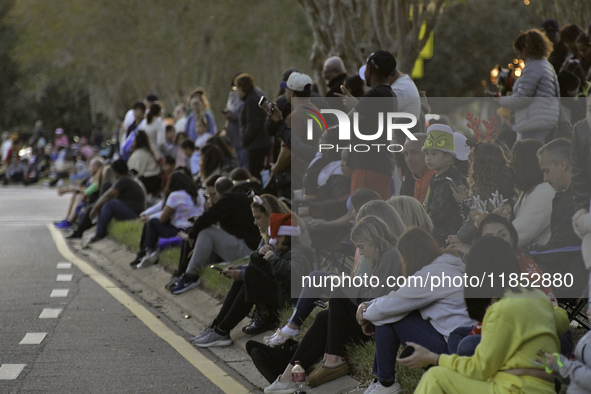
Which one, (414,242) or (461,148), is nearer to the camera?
(414,242)

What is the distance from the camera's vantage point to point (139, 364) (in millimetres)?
8453

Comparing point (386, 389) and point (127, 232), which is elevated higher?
point (386, 389)

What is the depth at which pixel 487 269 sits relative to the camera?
5.64 metres

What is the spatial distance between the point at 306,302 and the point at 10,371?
7.31 ft

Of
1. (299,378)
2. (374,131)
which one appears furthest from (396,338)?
(374,131)

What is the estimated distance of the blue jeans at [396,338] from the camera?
653cm

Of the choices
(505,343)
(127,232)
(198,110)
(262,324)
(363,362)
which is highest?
(505,343)

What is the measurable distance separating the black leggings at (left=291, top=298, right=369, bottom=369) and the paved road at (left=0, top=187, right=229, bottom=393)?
27.7 inches

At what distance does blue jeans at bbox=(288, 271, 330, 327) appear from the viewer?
8180 mm

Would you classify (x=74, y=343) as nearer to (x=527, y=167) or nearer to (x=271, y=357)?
(x=271, y=357)

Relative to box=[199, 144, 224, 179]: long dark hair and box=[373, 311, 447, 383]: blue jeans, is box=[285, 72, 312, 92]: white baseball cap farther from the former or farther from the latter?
box=[373, 311, 447, 383]: blue jeans

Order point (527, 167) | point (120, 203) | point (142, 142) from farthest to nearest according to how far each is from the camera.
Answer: point (142, 142) → point (120, 203) → point (527, 167)

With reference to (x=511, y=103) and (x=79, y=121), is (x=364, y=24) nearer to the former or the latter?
(x=511, y=103)

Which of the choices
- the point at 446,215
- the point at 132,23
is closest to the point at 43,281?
the point at 446,215
